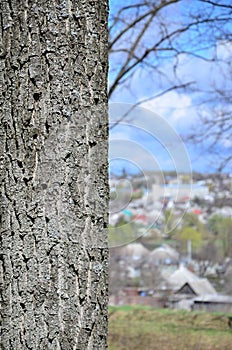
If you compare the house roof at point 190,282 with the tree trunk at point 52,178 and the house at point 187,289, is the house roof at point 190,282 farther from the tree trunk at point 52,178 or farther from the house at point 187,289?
the tree trunk at point 52,178

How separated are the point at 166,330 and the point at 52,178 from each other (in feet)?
11.3

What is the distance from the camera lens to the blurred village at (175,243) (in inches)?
167

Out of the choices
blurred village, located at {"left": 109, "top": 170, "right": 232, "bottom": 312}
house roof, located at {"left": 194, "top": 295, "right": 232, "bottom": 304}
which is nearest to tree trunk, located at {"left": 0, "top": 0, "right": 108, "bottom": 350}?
blurred village, located at {"left": 109, "top": 170, "right": 232, "bottom": 312}

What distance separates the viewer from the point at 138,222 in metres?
4.27

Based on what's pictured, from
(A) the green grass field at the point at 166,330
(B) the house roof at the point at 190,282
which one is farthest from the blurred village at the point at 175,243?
(A) the green grass field at the point at 166,330

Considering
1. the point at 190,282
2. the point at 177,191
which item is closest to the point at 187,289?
the point at 190,282

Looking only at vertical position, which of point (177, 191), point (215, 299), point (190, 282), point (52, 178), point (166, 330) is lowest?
point (166, 330)

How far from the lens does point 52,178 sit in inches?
27.9

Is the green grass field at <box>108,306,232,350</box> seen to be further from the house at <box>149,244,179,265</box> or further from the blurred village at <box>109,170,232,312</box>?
the house at <box>149,244,179,265</box>

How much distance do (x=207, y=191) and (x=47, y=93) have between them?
12.5ft

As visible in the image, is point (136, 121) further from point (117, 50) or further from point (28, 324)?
point (28, 324)

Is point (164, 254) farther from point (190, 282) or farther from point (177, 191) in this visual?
point (177, 191)

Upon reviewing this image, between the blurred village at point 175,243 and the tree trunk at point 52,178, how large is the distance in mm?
3200

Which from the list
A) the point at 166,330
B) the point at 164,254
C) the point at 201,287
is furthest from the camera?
the point at 164,254
